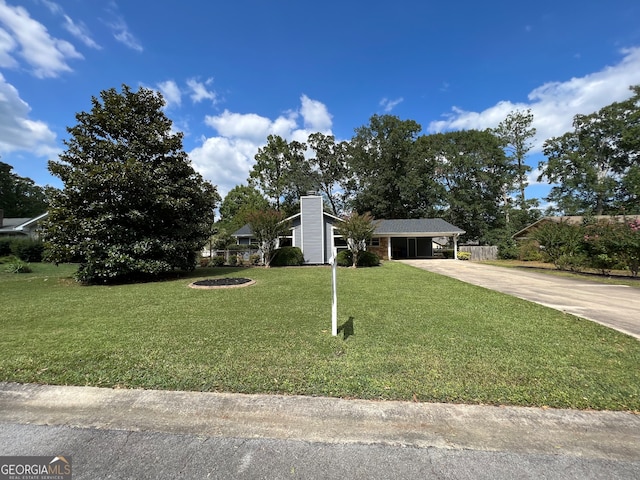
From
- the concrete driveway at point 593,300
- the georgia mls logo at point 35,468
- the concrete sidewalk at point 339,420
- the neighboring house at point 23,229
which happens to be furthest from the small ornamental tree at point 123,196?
the neighboring house at point 23,229

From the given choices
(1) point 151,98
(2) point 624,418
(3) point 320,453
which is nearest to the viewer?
(3) point 320,453

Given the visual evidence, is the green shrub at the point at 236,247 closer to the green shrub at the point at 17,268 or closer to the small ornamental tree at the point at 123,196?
the small ornamental tree at the point at 123,196

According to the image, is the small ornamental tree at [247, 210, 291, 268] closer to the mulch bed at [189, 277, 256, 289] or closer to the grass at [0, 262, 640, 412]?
the mulch bed at [189, 277, 256, 289]

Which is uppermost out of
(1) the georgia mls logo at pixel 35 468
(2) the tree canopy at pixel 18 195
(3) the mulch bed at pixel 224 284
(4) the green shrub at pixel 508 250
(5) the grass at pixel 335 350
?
(2) the tree canopy at pixel 18 195

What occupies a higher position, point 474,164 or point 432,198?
point 474,164

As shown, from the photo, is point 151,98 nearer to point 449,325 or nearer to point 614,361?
point 449,325

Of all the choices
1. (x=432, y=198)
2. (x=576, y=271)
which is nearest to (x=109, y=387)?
(x=576, y=271)

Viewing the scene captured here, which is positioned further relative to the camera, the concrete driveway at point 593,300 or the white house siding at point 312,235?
the white house siding at point 312,235

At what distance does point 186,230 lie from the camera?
12414mm

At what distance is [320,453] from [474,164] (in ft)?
125

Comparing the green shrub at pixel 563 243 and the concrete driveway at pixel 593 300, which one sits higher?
the green shrub at pixel 563 243

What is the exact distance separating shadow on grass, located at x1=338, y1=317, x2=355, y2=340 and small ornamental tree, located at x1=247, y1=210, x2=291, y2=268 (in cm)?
1205

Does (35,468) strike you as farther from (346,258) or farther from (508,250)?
(508,250)

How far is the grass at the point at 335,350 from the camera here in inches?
122
